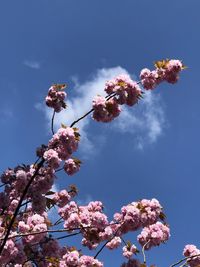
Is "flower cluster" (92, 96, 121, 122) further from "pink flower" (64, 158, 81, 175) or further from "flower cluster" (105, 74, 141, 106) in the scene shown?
"pink flower" (64, 158, 81, 175)

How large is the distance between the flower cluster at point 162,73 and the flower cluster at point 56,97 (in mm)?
1733

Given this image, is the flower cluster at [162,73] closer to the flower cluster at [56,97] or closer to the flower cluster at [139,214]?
the flower cluster at [56,97]

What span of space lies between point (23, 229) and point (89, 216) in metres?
1.55

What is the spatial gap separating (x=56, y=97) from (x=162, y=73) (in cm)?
237

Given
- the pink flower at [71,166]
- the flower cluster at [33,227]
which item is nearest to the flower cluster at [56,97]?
the pink flower at [71,166]

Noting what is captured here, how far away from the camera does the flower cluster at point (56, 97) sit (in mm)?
8641

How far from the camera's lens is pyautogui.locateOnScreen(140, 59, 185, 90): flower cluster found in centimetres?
909

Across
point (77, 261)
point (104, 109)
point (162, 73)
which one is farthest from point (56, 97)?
point (77, 261)

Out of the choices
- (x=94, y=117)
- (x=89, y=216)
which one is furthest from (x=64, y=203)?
(x=94, y=117)

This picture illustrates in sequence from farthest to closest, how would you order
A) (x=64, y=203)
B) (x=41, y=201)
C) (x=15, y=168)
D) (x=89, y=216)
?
(x=64, y=203)
(x=89, y=216)
(x=15, y=168)
(x=41, y=201)

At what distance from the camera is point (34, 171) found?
A: 826 centimetres

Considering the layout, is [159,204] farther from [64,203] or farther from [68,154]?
[64,203]

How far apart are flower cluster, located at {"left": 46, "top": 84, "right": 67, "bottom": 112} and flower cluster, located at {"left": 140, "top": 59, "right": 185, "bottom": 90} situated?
1733 mm

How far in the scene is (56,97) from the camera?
866cm
